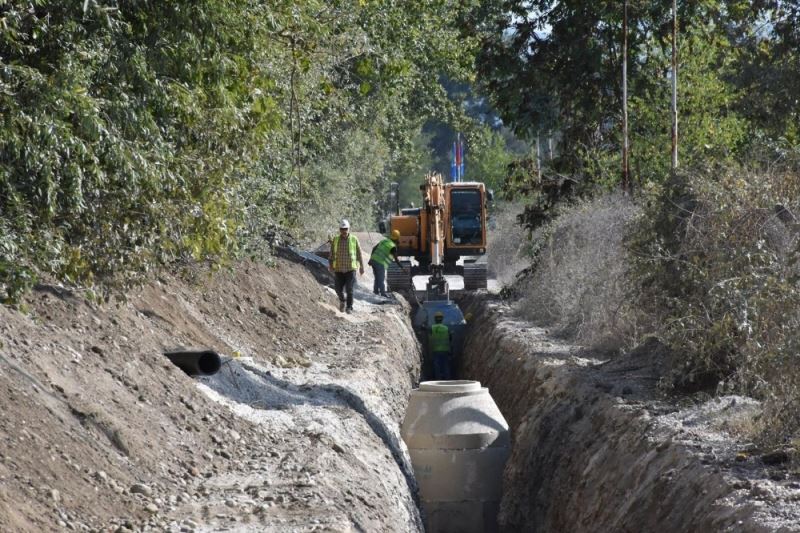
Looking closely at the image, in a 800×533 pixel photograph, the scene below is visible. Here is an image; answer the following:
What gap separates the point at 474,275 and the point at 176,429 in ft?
82.8

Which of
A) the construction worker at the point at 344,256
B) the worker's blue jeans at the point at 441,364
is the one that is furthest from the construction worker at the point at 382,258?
the worker's blue jeans at the point at 441,364

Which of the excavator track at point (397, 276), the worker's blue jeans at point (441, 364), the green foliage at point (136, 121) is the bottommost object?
the worker's blue jeans at point (441, 364)

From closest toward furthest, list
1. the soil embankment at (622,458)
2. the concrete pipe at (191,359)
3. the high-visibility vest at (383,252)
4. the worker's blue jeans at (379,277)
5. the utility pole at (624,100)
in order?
the soil embankment at (622,458) → the concrete pipe at (191,359) → the utility pole at (624,100) → the high-visibility vest at (383,252) → the worker's blue jeans at (379,277)

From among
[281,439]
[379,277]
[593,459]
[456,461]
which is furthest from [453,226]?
[281,439]

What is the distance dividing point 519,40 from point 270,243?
7.58m

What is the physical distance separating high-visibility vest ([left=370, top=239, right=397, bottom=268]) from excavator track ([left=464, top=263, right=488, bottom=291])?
5.91 metres

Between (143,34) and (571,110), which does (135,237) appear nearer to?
(143,34)

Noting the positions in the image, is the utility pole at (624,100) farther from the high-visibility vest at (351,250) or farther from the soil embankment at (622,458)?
the soil embankment at (622,458)

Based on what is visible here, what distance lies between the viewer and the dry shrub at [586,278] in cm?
1820

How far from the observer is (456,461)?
15.9m

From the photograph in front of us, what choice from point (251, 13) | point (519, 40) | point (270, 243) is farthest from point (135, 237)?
point (519, 40)

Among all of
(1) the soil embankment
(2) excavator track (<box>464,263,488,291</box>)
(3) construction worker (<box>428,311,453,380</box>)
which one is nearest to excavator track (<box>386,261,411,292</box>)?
(2) excavator track (<box>464,263,488,291</box>)

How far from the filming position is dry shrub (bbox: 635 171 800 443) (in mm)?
11234

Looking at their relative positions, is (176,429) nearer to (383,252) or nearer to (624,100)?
(624,100)
